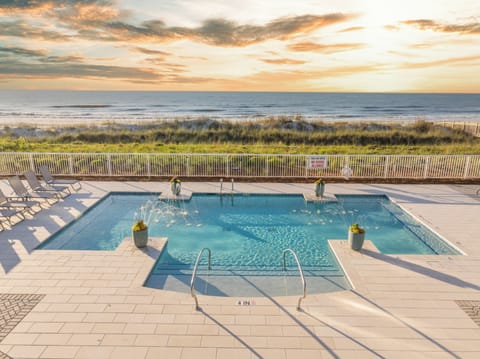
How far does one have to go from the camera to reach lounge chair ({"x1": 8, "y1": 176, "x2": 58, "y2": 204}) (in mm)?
8234

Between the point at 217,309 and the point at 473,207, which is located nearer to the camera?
the point at 217,309

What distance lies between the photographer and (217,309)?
4.32m

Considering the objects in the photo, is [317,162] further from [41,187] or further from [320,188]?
[41,187]

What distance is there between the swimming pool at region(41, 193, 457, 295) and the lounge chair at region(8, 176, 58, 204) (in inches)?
51.5

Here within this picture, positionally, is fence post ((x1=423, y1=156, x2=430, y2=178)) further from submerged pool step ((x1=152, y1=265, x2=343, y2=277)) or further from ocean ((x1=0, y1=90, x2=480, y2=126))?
ocean ((x1=0, y1=90, x2=480, y2=126))

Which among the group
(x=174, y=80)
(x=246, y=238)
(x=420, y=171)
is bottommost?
(x=246, y=238)

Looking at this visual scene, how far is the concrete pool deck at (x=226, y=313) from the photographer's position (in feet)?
11.8

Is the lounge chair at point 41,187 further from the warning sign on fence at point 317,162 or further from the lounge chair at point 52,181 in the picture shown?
the warning sign on fence at point 317,162

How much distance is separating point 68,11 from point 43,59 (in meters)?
20.8

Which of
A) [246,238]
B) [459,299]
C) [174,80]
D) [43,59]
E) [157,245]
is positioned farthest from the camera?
[174,80]

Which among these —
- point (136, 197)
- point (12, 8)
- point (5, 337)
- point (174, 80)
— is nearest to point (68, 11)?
point (12, 8)

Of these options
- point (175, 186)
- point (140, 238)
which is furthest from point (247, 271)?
point (175, 186)

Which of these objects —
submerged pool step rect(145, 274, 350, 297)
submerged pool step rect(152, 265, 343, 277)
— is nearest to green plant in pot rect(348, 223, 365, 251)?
submerged pool step rect(152, 265, 343, 277)

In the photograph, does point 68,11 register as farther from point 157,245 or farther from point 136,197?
point 157,245
